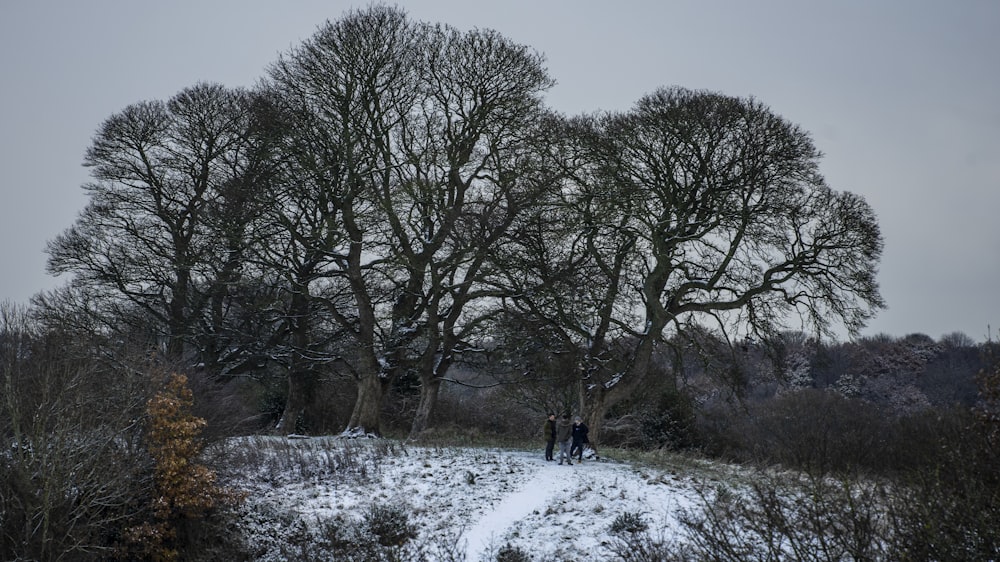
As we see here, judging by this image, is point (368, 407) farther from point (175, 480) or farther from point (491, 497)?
point (175, 480)

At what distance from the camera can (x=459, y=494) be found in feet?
58.6

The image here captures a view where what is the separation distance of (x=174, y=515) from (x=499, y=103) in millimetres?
14895

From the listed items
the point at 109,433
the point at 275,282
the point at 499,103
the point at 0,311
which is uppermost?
the point at 499,103

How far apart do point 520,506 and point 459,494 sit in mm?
1624

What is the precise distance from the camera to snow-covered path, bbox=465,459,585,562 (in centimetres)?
1527

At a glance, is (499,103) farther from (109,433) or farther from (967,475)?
(967,475)

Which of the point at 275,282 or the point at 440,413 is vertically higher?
the point at 275,282

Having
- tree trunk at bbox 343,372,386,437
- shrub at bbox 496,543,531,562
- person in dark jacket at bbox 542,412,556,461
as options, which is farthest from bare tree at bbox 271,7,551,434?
shrub at bbox 496,543,531,562

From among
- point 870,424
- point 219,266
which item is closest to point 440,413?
point 219,266

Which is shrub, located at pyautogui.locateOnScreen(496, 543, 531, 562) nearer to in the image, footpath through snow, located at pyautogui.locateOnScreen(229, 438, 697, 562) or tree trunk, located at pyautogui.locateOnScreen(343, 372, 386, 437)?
footpath through snow, located at pyautogui.locateOnScreen(229, 438, 697, 562)

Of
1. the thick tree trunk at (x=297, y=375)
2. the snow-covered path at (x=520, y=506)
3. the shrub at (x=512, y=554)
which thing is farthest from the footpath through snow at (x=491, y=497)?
the thick tree trunk at (x=297, y=375)

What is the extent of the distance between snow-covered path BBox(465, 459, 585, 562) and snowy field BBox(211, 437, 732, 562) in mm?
24

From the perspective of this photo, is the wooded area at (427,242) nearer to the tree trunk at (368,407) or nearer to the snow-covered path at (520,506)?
the tree trunk at (368,407)

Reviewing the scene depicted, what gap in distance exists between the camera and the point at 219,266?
2591 centimetres
